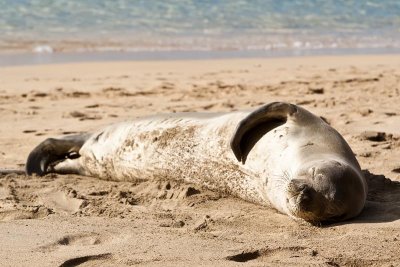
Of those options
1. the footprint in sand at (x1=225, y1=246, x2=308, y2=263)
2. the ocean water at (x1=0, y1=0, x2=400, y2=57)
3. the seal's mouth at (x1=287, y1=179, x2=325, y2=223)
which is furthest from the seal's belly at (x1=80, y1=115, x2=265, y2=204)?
the ocean water at (x1=0, y1=0, x2=400, y2=57)

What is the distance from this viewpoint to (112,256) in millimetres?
3508

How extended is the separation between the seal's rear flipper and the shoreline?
36.2ft

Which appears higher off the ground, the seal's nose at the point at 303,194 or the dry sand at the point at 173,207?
the seal's nose at the point at 303,194

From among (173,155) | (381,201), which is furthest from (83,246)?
(381,201)

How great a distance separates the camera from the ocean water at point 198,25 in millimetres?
20062

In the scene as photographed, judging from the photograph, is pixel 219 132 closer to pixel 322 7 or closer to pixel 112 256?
pixel 112 256

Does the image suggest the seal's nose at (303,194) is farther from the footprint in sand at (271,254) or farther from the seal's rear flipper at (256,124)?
the seal's rear flipper at (256,124)

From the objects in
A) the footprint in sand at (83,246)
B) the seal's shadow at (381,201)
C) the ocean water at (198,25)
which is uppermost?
the footprint in sand at (83,246)

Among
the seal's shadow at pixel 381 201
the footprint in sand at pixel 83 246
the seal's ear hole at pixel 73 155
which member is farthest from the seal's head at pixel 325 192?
the seal's ear hole at pixel 73 155

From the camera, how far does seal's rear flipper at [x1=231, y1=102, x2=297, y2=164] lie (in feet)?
15.0

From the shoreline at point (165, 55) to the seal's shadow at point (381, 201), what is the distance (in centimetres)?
1118

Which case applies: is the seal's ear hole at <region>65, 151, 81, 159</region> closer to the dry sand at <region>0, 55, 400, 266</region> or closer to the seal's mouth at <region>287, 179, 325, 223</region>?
the dry sand at <region>0, 55, 400, 266</region>

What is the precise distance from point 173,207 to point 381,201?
3.91ft

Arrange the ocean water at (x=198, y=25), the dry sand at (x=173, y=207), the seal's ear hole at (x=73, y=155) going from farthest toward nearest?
the ocean water at (x=198, y=25) → the seal's ear hole at (x=73, y=155) → the dry sand at (x=173, y=207)
